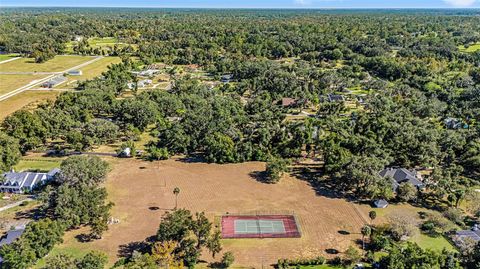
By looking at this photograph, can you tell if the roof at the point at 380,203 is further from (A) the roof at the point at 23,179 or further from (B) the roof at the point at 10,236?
(A) the roof at the point at 23,179

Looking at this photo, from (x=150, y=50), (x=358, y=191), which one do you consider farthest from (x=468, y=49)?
(x=358, y=191)

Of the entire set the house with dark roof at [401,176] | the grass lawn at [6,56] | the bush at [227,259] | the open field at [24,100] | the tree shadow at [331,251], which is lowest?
the tree shadow at [331,251]

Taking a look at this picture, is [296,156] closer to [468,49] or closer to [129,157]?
[129,157]

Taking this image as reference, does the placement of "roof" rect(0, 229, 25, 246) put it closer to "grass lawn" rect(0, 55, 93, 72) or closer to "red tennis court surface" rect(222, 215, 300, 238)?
"red tennis court surface" rect(222, 215, 300, 238)

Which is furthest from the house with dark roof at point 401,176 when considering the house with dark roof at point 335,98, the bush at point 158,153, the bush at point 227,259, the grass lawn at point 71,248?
the house with dark roof at point 335,98

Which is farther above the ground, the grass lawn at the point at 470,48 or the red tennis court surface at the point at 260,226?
the grass lawn at the point at 470,48

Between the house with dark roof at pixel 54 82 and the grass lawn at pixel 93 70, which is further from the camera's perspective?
the grass lawn at pixel 93 70

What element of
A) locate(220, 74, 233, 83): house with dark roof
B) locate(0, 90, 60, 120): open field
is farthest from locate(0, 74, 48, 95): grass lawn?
locate(220, 74, 233, 83): house with dark roof

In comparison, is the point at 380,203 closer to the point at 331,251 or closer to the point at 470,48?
the point at 331,251

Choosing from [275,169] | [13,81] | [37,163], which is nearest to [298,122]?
[275,169]
